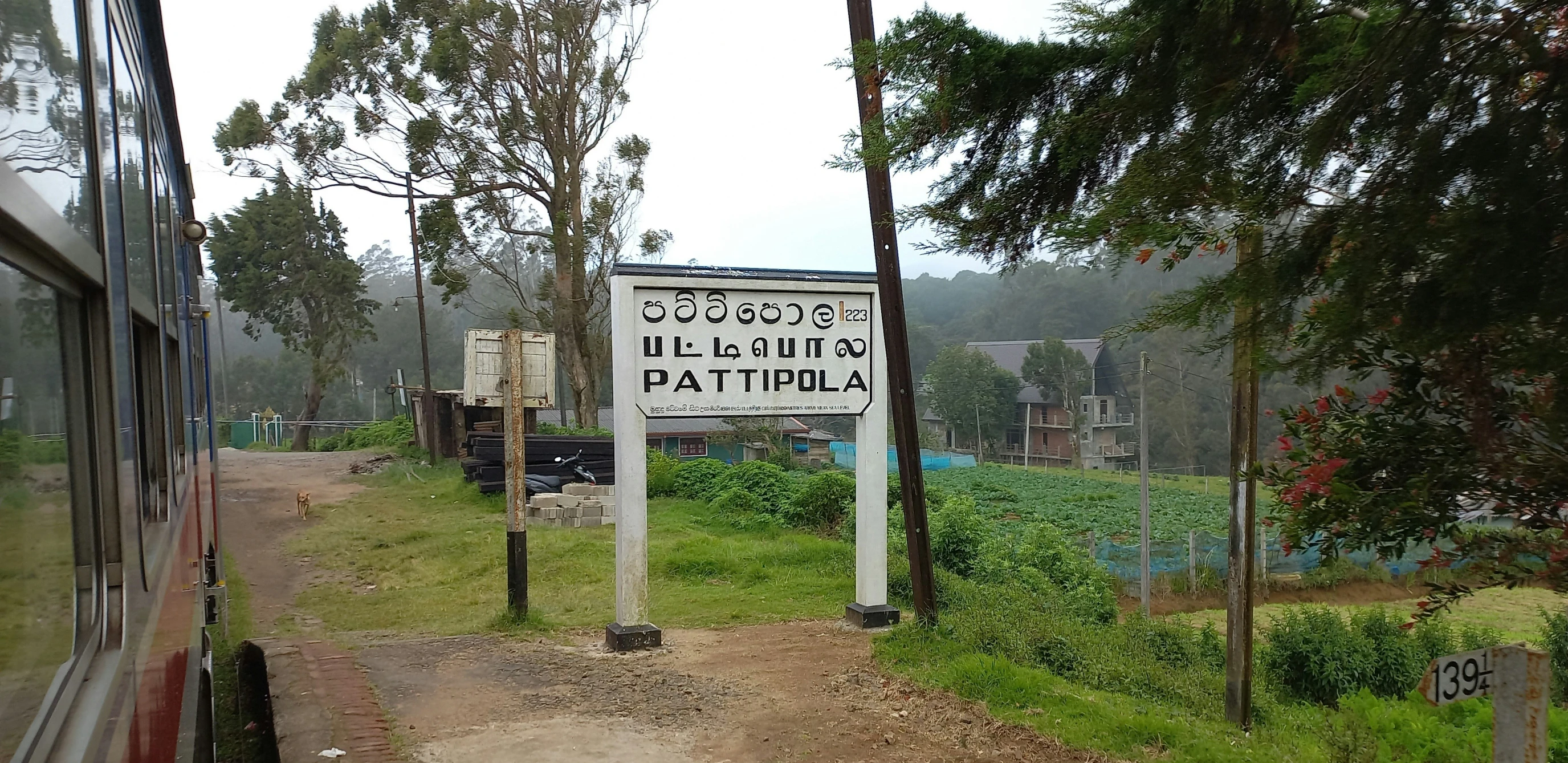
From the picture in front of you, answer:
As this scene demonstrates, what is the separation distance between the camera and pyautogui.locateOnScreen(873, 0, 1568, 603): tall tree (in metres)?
2.34

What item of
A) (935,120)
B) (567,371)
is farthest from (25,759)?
(567,371)

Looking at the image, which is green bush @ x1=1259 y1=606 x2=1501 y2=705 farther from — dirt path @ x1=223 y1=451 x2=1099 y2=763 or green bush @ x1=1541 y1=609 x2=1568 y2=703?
dirt path @ x1=223 y1=451 x2=1099 y2=763

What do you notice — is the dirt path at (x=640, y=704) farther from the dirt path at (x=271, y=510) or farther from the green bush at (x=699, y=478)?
the green bush at (x=699, y=478)

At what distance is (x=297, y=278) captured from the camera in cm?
3878

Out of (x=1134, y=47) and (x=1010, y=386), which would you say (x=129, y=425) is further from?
(x=1010, y=386)

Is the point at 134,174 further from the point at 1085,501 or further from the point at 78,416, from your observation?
the point at 1085,501

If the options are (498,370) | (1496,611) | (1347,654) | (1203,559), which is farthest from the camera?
(1203,559)

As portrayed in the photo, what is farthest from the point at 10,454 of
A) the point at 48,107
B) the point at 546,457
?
the point at 546,457

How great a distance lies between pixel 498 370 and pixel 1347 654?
9.58 m

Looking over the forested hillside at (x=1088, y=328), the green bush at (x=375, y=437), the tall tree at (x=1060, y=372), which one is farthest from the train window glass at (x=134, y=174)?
the tall tree at (x=1060, y=372)

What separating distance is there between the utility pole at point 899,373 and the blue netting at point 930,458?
30974 millimetres

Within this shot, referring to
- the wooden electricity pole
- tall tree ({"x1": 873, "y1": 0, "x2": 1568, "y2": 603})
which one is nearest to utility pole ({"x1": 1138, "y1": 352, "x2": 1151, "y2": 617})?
the wooden electricity pole

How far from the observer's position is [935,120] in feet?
11.4

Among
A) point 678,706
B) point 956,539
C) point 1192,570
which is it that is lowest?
point 1192,570
